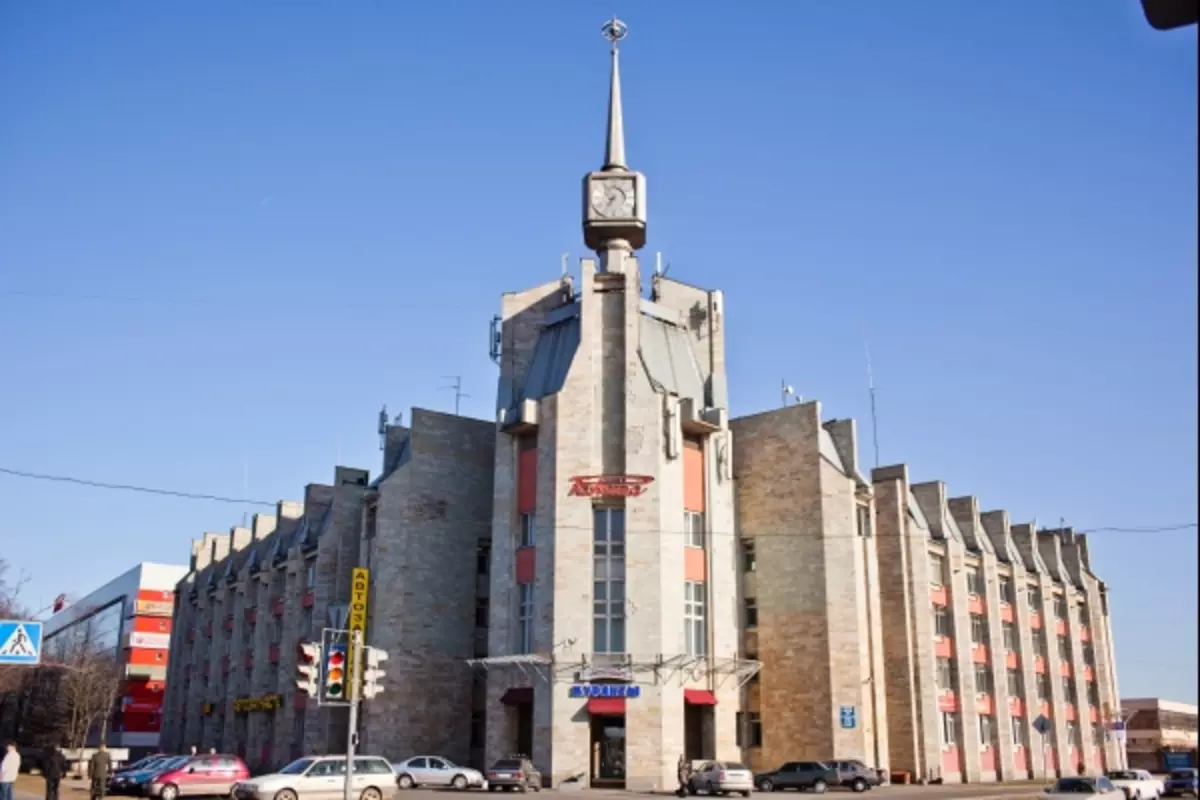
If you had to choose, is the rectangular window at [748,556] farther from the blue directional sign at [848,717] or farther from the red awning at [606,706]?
the red awning at [606,706]

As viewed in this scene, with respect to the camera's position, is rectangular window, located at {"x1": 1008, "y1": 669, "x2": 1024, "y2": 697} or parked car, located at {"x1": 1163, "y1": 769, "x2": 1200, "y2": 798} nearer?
parked car, located at {"x1": 1163, "y1": 769, "x2": 1200, "y2": 798}

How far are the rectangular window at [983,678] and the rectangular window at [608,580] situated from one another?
26580 millimetres

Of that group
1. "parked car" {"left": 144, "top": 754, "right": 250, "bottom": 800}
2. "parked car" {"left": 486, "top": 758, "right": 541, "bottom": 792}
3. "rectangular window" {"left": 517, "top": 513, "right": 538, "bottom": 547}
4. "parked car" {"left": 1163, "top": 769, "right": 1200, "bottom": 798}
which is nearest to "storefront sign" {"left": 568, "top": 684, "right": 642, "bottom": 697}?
"parked car" {"left": 486, "top": 758, "right": 541, "bottom": 792}

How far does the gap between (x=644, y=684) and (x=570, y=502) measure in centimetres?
845

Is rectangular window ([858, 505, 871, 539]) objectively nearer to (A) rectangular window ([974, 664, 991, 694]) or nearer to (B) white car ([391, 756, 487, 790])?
(A) rectangular window ([974, 664, 991, 694])

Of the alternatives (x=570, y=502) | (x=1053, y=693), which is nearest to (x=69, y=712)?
(x=570, y=502)

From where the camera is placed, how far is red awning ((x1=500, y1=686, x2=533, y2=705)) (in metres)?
48.8

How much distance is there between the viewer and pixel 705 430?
53375mm

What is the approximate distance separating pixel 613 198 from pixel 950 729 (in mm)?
33333

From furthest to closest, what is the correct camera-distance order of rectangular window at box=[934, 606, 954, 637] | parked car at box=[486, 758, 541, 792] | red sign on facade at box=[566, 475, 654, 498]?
rectangular window at box=[934, 606, 954, 637] → red sign on facade at box=[566, 475, 654, 498] → parked car at box=[486, 758, 541, 792]

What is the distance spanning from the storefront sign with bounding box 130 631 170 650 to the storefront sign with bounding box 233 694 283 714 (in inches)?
1485

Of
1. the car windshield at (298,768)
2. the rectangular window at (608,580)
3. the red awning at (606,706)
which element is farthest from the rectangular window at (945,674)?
the car windshield at (298,768)

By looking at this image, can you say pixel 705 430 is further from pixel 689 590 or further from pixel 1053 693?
pixel 1053 693

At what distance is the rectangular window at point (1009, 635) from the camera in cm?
6938
